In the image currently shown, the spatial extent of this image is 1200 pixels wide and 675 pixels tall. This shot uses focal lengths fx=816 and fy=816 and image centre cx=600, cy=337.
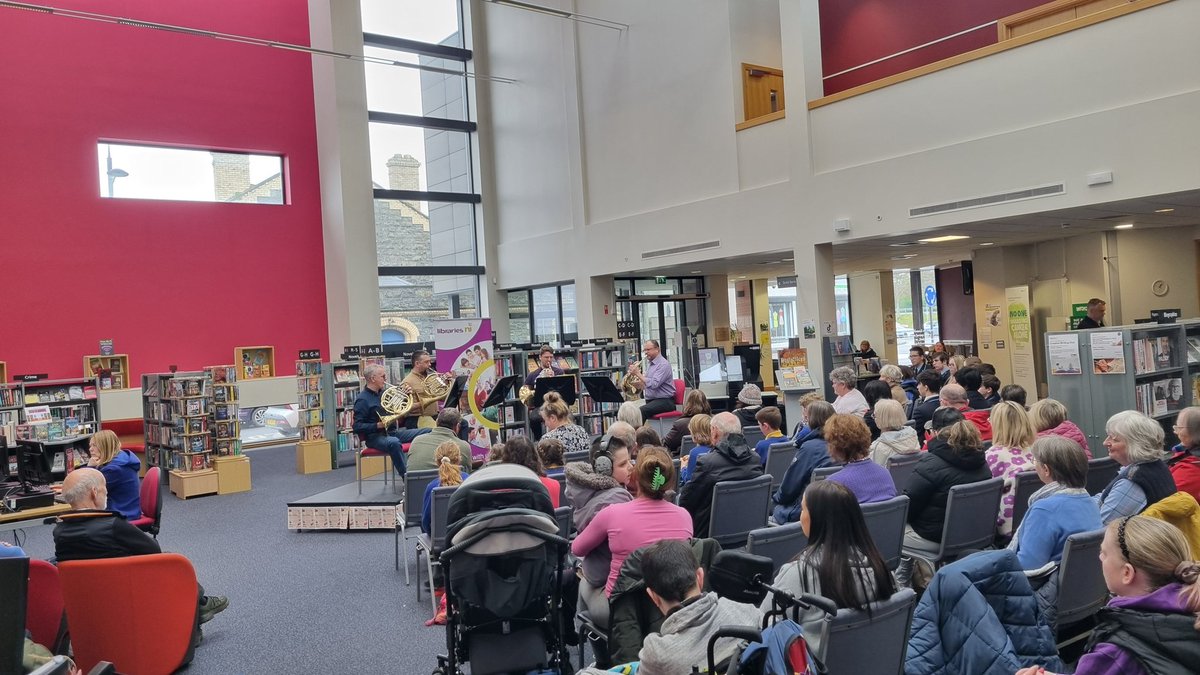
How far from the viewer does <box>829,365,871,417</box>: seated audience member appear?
7.15m

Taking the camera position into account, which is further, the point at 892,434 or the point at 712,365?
the point at 712,365

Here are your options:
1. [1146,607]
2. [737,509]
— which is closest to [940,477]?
[737,509]

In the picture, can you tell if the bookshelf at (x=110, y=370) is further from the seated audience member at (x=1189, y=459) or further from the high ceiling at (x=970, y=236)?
the seated audience member at (x=1189, y=459)

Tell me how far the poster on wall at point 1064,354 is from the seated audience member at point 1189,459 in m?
3.56

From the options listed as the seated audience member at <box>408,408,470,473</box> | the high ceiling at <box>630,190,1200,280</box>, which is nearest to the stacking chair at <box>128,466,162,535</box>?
the seated audience member at <box>408,408,470,473</box>

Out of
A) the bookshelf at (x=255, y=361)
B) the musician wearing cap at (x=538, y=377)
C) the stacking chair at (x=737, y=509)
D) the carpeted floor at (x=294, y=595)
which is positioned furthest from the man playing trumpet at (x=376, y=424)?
the bookshelf at (x=255, y=361)

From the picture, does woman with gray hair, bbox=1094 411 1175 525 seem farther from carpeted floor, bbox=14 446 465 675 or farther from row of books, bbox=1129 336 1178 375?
row of books, bbox=1129 336 1178 375

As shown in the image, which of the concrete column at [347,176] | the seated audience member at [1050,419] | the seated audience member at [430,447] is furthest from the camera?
the concrete column at [347,176]

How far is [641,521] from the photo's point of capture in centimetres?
355

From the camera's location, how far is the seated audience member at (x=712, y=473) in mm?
4848

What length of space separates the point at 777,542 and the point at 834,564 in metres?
1.11

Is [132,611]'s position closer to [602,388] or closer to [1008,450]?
[1008,450]

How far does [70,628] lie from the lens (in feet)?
12.7

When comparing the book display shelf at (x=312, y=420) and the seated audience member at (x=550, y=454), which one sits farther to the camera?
the book display shelf at (x=312, y=420)
